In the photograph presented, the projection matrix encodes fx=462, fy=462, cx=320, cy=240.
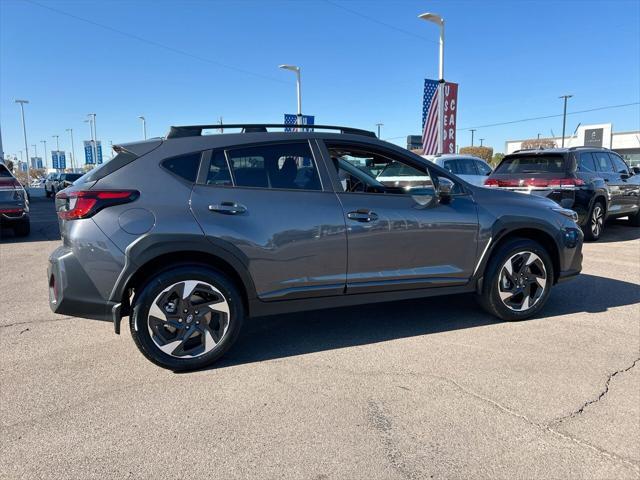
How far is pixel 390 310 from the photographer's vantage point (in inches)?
190

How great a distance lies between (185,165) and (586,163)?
8624mm

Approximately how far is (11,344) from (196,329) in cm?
185

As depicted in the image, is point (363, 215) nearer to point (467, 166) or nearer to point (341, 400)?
Answer: point (341, 400)

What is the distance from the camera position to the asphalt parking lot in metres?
2.39

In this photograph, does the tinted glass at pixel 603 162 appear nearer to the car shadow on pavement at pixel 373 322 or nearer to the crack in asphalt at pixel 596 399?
the car shadow on pavement at pixel 373 322

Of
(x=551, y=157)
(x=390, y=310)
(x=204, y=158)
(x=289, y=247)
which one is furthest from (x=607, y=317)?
(x=551, y=157)

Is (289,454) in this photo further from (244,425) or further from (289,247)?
Answer: (289,247)

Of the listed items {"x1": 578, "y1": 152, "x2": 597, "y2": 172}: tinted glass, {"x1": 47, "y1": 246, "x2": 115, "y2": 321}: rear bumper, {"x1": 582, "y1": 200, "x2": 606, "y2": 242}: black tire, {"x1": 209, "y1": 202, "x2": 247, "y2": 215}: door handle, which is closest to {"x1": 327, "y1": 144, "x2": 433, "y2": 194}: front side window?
{"x1": 209, "y1": 202, "x2": 247, "y2": 215}: door handle

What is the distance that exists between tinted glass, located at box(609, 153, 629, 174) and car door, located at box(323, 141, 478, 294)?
7830 millimetres

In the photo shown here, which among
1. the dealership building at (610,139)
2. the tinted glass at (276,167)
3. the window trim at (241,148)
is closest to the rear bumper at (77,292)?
the window trim at (241,148)

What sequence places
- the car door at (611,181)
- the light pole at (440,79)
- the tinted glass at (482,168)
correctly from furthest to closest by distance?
1. the light pole at (440,79)
2. the tinted glass at (482,168)
3. the car door at (611,181)

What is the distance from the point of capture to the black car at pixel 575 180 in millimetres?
8758

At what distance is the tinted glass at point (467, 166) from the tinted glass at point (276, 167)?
9.66 m

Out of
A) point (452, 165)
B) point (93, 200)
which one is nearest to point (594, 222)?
point (452, 165)
